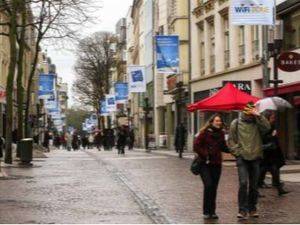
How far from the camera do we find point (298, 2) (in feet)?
91.9

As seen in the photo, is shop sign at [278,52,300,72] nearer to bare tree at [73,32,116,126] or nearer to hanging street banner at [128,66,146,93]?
hanging street banner at [128,66,146,93]

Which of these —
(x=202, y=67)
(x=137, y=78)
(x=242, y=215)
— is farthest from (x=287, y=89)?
(x=137, y=78)

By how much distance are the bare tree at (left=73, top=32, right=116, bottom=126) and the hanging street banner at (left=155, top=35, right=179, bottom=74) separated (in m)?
54.6

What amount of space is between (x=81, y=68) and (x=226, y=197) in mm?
A: 79532

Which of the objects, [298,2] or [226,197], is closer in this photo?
[226,197]

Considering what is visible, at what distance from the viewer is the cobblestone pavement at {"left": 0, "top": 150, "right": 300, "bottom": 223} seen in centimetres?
1213

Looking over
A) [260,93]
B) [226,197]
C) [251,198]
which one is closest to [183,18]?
[260,93]

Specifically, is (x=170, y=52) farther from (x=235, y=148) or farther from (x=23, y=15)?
(x=235, y=148)

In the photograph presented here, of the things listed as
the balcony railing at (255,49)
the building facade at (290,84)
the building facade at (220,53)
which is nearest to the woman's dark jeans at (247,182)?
the building facade at (290,84)

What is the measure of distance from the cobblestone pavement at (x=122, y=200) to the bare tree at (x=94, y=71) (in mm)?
71000

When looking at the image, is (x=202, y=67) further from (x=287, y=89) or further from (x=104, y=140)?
(x=104, y=140)

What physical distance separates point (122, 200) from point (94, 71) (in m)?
79.4

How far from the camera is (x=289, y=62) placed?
19.5 meters

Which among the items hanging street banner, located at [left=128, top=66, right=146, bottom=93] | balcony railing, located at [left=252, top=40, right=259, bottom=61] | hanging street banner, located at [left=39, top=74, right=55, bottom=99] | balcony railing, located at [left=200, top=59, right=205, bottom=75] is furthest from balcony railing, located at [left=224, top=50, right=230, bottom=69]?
hanging street banner, located at [left=39, top=74, right=55, bottom=99]
